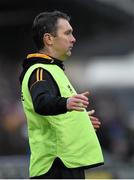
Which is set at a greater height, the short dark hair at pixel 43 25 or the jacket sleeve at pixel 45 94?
the short dark hair at pixel 43 25

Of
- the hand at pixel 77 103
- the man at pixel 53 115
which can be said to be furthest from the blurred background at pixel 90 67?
the hand at pixel 77 103

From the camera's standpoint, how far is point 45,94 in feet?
23.3

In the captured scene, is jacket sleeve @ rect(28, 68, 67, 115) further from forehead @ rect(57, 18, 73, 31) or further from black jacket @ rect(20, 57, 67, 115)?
forehead @ rect(57, 18, 73, 31)

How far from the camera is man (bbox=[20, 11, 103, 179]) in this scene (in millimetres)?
7215

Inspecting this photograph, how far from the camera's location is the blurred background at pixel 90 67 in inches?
658

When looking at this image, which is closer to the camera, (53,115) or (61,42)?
(53,115)

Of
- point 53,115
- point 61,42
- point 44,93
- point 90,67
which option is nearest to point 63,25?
point 61,42

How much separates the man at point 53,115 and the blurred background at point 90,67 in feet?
15.8

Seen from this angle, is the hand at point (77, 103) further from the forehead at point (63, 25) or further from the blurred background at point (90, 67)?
the blurred background at point (90, 67)

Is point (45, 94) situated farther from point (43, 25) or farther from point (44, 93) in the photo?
point (43, 25)

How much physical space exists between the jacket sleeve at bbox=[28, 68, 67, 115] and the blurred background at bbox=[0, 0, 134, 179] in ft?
16.4

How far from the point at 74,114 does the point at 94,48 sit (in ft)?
96.1

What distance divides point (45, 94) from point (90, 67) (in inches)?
1452

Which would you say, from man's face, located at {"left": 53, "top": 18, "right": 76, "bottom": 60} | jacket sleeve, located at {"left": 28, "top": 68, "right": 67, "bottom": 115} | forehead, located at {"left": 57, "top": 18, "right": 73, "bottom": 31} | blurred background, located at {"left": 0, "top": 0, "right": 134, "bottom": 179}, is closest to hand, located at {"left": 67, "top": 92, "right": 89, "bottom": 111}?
jacket sleeve, located at {"left": 28, "top": 68, "right": 67, "bottom": 115}
